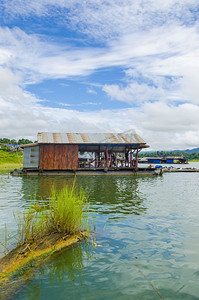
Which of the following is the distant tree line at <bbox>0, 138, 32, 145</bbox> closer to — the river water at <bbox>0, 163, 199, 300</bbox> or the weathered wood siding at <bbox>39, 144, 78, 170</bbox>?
the weathered wood siding at <bbox>39, 144, 78, 170</bbox>

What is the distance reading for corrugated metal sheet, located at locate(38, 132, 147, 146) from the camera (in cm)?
3232

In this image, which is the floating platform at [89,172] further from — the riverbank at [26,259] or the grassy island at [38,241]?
the riverbank at [26,259]

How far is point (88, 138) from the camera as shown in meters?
33.9

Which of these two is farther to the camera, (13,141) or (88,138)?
(13,141)

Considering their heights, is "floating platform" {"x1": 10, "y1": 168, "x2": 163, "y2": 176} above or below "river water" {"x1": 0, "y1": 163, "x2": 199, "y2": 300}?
above

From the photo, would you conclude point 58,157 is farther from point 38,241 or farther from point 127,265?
point 127,265

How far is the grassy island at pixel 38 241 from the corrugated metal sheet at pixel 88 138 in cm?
2542

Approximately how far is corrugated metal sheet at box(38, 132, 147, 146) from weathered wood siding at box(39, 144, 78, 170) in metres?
0.78

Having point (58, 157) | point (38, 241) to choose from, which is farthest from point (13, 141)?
point (38, 241)

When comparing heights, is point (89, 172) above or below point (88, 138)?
below

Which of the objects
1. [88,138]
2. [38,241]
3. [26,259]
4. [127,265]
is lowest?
[127,265]

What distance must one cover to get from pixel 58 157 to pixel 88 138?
4.92 m

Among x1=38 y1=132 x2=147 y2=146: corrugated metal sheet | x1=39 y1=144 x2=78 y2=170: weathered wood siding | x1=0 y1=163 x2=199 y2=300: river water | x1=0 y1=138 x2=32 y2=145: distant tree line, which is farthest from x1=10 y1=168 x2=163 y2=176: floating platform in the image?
x1=0 y1=138 x2=32 y2=145: distant tree line

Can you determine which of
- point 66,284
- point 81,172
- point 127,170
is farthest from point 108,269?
point 127,170
